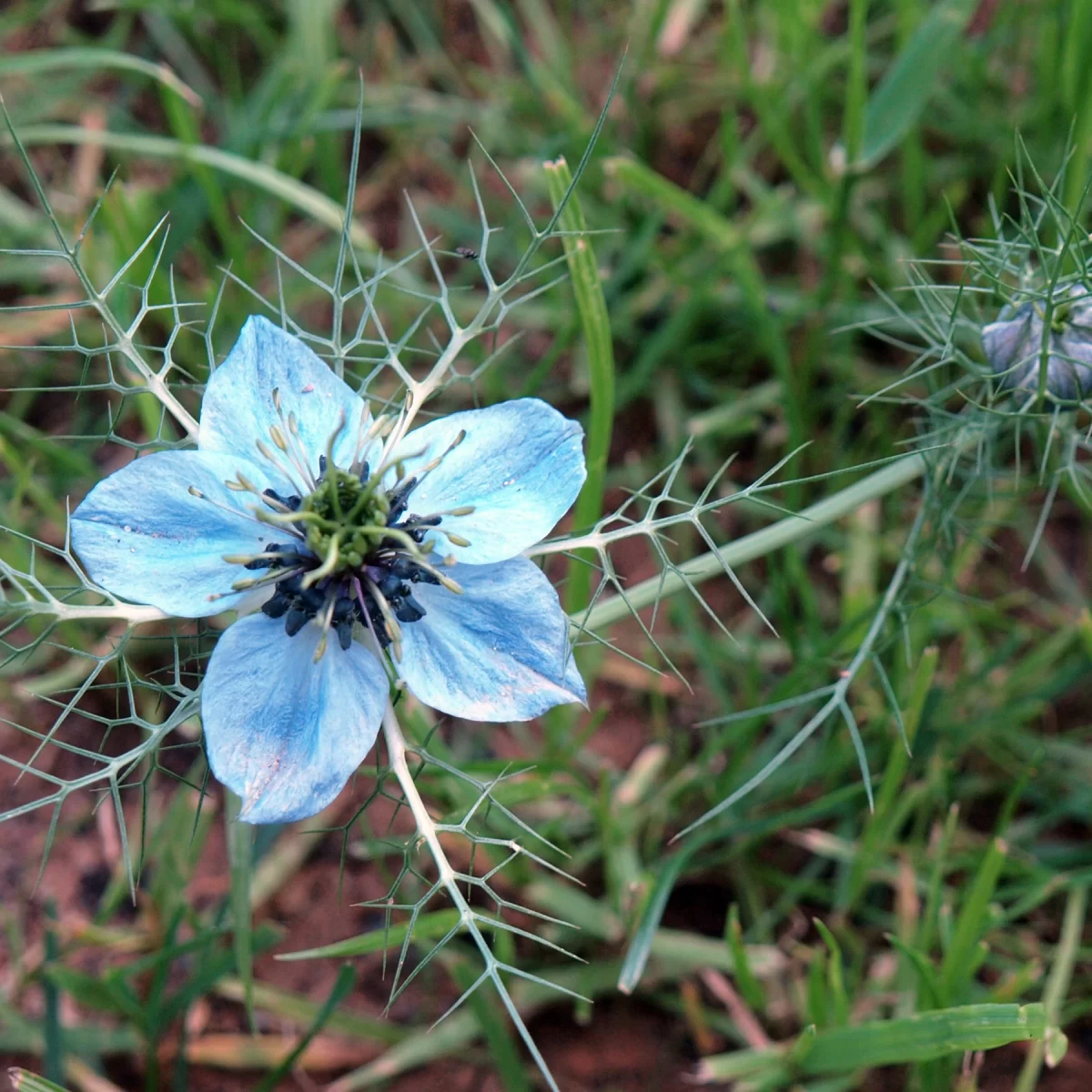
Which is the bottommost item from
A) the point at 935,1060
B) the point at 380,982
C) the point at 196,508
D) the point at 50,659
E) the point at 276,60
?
the point at 380,982

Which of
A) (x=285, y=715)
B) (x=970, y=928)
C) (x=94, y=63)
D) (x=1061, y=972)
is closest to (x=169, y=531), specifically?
(x=285, y=715)

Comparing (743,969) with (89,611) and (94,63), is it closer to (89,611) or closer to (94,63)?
(89,611)

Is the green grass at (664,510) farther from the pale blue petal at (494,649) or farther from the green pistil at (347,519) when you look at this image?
the green pistil at (347,519)

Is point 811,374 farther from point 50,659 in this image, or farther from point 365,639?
point 50,659

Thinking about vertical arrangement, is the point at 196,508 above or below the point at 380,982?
above

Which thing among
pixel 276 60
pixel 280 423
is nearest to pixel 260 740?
pixel 280 423

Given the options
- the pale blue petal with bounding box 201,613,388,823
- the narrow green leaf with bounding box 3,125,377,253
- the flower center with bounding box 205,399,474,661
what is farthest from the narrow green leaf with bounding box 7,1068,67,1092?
the narrow green leaf with bounding box 3,125,377,253

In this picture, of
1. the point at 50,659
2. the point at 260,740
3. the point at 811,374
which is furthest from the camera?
the point at 811,374

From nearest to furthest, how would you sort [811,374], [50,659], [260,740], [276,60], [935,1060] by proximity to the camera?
[260,740]
[935,1060]
[50,659]
[811,374]
[276,60]
